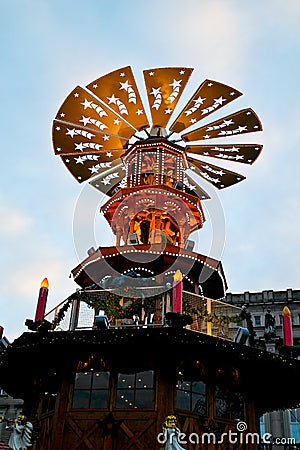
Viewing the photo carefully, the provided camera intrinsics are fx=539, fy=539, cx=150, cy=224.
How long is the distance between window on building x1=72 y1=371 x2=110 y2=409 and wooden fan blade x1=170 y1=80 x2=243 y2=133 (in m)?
13.4

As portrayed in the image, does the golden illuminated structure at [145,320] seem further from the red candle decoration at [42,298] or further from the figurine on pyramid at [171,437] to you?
the figurine on pyramid at [171,437]

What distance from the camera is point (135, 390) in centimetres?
1738

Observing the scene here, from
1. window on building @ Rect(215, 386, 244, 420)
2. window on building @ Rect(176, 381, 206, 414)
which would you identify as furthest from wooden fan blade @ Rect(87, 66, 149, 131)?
window on building @ Rect(215, 386, 244, 420)

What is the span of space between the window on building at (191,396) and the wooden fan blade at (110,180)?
517 inches

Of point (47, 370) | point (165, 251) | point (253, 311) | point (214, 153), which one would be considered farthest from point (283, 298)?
point (47, 370)

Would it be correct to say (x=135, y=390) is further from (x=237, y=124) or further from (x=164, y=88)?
(x=164, y=88)

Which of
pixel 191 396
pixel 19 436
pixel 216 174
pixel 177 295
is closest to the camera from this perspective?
pixel 19 436

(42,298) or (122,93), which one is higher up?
(122,93)

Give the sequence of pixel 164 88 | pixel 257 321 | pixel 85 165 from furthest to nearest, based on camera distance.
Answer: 1. pixel 257 321
2. pixel 85 165
3. pixel 164 88

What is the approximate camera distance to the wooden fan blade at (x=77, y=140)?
25422 millimetres

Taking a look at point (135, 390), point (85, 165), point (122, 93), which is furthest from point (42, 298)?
point (122, 93)

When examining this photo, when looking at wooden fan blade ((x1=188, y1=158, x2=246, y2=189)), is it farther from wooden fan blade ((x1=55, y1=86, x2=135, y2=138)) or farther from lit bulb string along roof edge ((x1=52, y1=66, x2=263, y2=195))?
wooden fan blade ((x1=55, y1=86, x2=135, y2=138))

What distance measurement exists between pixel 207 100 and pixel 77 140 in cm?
644

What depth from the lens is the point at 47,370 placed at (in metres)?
19.1
